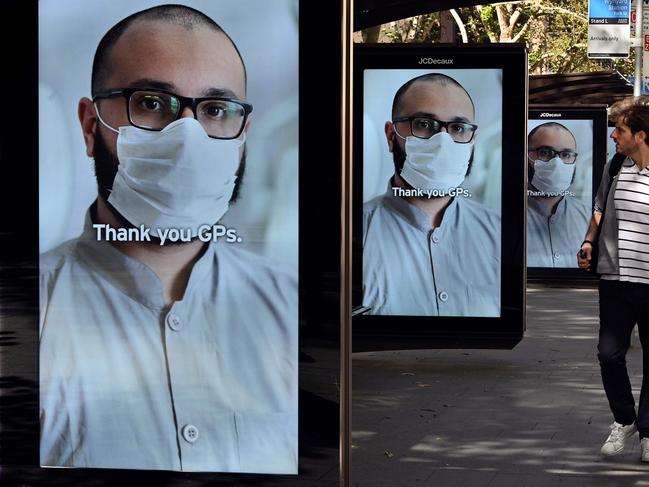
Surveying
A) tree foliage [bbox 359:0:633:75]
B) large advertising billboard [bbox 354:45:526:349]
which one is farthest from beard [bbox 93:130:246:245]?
tree foliage [bbox 359:0:633:75]

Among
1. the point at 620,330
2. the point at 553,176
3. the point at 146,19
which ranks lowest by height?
the point at 620,330

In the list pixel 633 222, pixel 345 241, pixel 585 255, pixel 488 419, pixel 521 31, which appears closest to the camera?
pixel 345 241

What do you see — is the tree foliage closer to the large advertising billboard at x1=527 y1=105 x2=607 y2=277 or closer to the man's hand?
the large advertising billboard at x1=527 y1=105 x2=607 y2=277

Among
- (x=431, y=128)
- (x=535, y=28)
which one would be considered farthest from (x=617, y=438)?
(x=535, y=28)

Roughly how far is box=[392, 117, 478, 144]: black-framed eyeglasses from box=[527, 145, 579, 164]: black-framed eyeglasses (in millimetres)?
9394

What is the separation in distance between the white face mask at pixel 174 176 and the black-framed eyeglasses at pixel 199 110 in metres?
0.03

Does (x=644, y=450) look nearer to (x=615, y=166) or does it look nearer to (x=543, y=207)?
(x=615, y=166)

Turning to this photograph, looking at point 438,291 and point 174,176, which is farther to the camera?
point 438,291

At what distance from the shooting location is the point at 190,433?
16.3 feet

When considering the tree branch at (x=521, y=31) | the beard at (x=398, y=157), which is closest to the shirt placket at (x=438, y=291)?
the beard at (x=398, y=157)

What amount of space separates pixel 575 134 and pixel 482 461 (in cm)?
1324

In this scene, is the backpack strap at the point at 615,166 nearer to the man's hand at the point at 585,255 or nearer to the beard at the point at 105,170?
the man's hand at the point at 585,255

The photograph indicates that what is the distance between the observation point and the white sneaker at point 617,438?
7176 mm

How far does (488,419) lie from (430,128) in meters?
2.90
